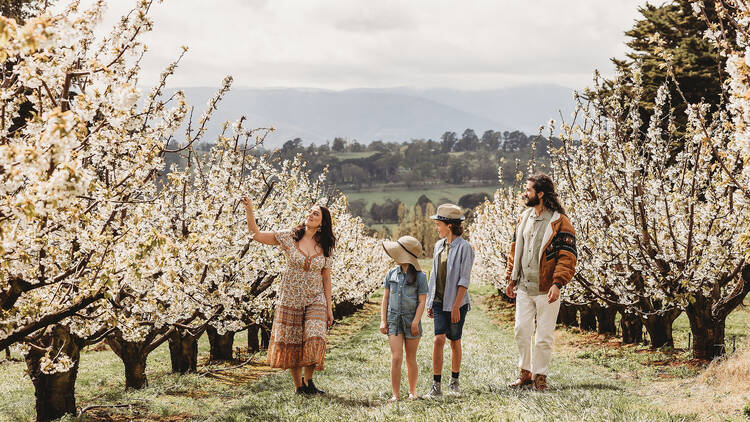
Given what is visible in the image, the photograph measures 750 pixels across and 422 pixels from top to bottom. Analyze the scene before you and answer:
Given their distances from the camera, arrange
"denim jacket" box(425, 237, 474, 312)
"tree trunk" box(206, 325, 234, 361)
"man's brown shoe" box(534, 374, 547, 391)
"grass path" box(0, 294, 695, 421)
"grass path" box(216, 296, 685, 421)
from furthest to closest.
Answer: "tree trunk" box(206, 325, 234, 361) → "denim jacket" box(425, 237, 474, 312) → "man's brown shoe" box(534, 374, 547, 391) → "grass path" box(0, 294, 695, 421) → "grass path" box(216, 296, 685, 421)

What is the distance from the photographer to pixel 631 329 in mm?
16469

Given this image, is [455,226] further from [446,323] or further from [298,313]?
[298,313]

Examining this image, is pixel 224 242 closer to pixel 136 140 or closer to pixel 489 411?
pixel 136 140

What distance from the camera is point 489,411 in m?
6.12

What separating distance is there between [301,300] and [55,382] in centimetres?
504

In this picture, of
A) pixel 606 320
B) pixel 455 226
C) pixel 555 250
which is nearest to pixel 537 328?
pixel 555 250

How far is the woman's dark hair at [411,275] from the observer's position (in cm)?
766

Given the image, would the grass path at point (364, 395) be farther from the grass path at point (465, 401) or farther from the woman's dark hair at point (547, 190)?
the woman's dark hair at point (547, 190)

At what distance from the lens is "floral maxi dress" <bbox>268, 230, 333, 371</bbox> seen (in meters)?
7.85

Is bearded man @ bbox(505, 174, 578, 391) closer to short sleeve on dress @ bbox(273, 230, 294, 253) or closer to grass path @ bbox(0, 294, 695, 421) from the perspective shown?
grass path @ bbox(0, 294, 695, 421)

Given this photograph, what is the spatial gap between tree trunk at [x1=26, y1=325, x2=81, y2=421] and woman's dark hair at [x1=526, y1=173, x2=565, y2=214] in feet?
25.7

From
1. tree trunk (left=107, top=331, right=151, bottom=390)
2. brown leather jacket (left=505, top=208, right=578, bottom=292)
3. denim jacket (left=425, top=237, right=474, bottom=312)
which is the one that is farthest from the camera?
tree trunk (left=107, top=331, right=151, bottom=390)

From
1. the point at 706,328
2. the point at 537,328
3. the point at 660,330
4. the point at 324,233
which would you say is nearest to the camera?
the point at 537,328

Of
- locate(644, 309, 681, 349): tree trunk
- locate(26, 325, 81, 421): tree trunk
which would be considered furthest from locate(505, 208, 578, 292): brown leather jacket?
locate(644, 309, 681, 349): tree trunk
